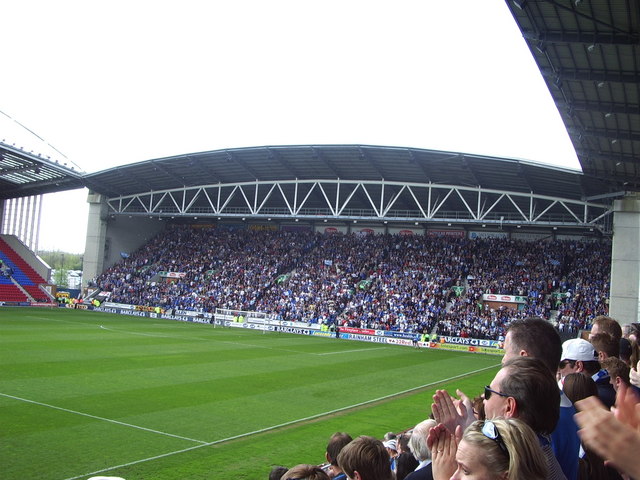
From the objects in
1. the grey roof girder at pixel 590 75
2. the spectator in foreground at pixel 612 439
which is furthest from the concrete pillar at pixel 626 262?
the spectator in foreground at pixel 612 439

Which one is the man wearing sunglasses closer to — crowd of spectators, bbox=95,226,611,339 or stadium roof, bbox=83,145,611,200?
stadium roof, bbox=83,145,611,200

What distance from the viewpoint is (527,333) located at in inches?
165

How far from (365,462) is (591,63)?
56.8 ft

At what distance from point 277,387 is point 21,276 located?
39.7m

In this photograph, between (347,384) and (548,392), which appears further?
(347,384)

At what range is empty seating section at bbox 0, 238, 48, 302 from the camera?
46.2 meters

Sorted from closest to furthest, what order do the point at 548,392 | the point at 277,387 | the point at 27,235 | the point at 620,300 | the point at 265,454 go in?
the point at 548,392
the point at 265,454
the point at 277,387
the point at 620,300
the point at 27,235

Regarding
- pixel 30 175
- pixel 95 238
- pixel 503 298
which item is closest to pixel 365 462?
pixel 503 298

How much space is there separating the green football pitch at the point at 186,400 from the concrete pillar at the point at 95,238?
2334 cm

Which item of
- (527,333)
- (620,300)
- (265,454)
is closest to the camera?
(527,333)

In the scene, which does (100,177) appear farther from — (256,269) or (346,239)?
(346,239)

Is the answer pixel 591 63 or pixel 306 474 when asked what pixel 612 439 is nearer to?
pixel 306 474

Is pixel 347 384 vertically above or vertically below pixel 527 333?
below

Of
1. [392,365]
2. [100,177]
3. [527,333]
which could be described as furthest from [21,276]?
[527,333]
